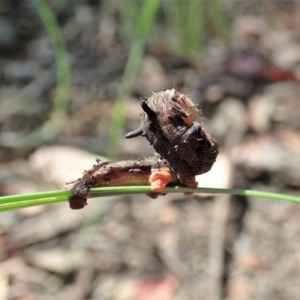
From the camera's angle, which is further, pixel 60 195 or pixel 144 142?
pixel 144 142

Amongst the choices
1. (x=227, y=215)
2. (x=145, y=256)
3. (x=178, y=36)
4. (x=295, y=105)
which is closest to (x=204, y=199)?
(x=227, y=215)

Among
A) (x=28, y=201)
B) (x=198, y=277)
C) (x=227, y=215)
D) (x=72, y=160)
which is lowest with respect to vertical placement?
(x=28, y=201)

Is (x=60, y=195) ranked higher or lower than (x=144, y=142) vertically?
lower

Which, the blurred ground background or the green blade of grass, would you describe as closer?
the green blade of grass

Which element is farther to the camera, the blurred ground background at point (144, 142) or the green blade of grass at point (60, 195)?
the blurred ground background at point (144, 142)

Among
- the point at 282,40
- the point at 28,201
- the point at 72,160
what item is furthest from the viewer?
the point at 282,40

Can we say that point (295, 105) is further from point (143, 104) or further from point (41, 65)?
point (143, 104)

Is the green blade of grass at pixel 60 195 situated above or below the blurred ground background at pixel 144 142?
below

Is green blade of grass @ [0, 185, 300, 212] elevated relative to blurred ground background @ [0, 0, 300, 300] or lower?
lower
